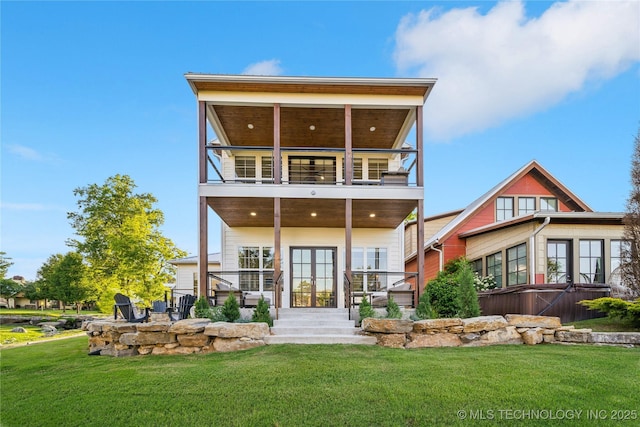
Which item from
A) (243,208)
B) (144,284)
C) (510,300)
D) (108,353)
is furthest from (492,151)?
(108,353)

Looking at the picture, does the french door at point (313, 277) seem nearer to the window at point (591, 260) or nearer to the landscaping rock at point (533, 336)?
the landscaping rock at point (533, 336)

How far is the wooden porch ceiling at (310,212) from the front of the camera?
1098cm

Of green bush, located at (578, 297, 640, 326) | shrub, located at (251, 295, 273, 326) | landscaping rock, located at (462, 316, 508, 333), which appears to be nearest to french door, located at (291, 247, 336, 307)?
shrub, located at (251, 295, 273, 326)

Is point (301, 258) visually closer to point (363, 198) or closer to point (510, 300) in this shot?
point (363, 198)

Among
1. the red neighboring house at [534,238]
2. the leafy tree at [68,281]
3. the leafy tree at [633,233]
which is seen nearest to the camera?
the leafy tree at [633,233]

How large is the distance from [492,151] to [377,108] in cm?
1713

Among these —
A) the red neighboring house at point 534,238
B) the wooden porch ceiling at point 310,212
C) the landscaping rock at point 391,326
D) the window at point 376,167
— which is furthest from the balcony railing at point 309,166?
the landscaping rock at point 391,326

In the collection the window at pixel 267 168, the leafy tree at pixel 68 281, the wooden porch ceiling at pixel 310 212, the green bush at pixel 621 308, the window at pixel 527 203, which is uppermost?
the window at pixel 267 168

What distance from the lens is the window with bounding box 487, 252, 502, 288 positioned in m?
14.3

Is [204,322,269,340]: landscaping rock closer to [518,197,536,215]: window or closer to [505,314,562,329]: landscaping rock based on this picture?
[505,314,562,329]: landscaping rock

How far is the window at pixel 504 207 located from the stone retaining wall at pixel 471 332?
34.3 feet

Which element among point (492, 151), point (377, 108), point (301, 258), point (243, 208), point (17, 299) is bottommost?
point (17, 299)

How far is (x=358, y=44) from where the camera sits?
1983cm

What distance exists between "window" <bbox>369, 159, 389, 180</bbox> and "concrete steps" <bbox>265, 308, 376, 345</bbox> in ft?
18.5
